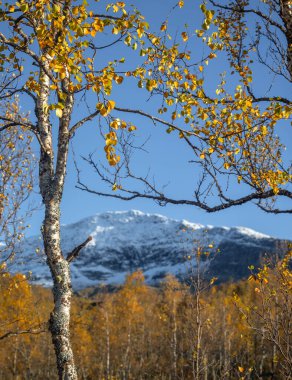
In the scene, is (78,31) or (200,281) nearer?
(78,31)

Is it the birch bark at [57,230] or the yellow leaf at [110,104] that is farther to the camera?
the birch bark at [57,230]

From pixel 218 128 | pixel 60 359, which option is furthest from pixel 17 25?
pixel 60 359

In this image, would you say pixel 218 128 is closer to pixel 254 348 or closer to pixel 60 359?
pixel 60 359

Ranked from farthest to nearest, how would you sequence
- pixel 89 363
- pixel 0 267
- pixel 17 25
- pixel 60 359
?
pixel 89 363 < pixel 0 267 < pixel 17 25 < pixel 60 359

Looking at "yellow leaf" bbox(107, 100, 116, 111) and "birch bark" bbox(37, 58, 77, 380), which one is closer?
"yellow leaf" bbox(107, 100, 116, 111)

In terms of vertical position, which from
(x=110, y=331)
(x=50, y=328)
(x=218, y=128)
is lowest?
(x=110, y=331)

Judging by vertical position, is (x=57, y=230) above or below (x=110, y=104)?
below

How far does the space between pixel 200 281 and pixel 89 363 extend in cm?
3658

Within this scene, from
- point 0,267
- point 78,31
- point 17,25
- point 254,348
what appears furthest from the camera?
point 254,348

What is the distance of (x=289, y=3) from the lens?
7.08 m

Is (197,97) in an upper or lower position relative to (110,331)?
upper

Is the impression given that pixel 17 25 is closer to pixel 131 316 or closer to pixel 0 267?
pixel 0 267

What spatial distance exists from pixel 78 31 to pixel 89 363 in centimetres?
4410

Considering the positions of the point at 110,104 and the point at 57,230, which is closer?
the point at 110,104
